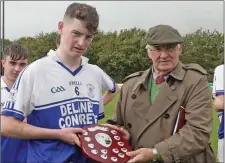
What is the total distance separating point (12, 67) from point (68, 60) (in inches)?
72.2

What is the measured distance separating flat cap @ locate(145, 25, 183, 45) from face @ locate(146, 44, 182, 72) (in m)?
0.06

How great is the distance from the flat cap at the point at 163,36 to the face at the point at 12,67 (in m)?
2.05

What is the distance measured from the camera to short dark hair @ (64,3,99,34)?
2936mm

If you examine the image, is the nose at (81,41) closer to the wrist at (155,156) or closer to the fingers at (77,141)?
the fingers at (77,141)

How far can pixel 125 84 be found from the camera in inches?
A: 136

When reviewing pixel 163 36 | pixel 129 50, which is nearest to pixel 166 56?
pixel 163 36

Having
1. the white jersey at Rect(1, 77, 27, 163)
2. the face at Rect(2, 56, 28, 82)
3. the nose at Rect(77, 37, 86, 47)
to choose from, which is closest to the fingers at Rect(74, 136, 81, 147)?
the nose at Rect(77, 37, 86, 47)

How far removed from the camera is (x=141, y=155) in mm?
2885

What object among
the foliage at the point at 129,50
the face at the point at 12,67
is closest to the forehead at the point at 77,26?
the face at the point at 12,67

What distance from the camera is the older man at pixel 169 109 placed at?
291 centimetres

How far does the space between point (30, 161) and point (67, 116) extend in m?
0.43

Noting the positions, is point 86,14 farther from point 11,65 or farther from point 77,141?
point 11,65

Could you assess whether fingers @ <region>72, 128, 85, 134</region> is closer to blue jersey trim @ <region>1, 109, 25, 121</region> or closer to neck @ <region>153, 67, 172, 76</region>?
blue jersey trim @ <region>1, 109, 25, 121</region>

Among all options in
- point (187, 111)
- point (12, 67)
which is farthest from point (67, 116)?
point (12, 67)
